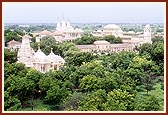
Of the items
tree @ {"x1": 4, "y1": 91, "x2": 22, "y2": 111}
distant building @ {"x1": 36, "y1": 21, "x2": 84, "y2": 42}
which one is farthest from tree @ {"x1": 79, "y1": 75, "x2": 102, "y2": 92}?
distant building @ {"x1": 36, "y1": 21, "x2": 84, "y2": 42}

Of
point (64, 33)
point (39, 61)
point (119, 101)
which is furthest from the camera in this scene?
point (64, 33)

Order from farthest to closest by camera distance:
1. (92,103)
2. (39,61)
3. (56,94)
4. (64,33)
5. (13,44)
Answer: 1. (64,33)
2. (13,44)
3. (39,61)
4. (56,94)
5. (92,103)

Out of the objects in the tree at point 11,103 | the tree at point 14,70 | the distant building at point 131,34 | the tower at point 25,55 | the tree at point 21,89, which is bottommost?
the tree at point 11,103

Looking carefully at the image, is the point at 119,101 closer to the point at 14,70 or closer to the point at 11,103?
the point at 11,103

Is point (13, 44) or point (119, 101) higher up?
point (13, 44)

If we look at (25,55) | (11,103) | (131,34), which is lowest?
(11,103)

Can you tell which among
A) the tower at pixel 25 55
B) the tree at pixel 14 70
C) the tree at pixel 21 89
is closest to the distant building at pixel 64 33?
the tower at pixel 25 55

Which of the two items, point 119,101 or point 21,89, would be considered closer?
point 119,101

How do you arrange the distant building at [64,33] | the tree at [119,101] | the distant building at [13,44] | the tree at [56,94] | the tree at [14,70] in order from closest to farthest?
the tree at [119,101] < the tree at [56,94] < the tree at [14,70] < the distant building at [13,44] < the distant building at [64,33]

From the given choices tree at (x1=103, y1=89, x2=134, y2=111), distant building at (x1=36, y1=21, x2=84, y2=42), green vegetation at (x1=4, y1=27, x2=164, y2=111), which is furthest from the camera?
distant building at (x1=36, y1=21, x2=84, y2=42)

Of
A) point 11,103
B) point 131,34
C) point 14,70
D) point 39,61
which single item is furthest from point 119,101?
point 131,34

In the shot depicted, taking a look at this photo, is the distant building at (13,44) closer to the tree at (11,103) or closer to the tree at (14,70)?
the tree at (14,70)

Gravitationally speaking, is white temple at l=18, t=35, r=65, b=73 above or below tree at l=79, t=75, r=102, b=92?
above

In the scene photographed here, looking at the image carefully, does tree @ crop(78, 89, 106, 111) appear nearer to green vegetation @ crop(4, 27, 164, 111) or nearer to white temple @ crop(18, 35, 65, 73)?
green vegetation @ crop(4, 27, 164, 111)
